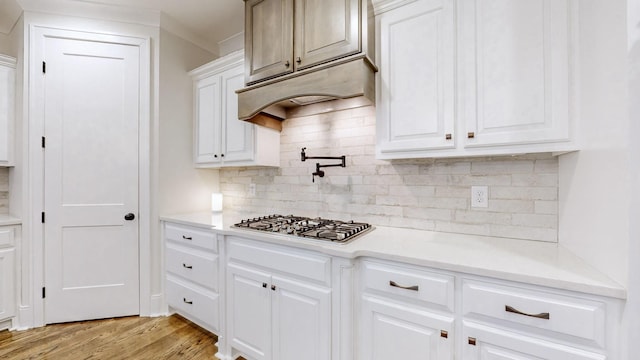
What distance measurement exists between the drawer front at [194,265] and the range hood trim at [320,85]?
1092 millimetres

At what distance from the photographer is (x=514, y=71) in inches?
52.7

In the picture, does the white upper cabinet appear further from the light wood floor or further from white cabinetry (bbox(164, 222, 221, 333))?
the light wood floor

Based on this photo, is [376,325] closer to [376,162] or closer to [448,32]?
[376,162]

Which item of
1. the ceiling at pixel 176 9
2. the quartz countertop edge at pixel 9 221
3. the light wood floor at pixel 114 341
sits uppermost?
the ceiling at pixel 176 9

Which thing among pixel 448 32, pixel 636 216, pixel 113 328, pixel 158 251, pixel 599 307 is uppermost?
pixel 448 32

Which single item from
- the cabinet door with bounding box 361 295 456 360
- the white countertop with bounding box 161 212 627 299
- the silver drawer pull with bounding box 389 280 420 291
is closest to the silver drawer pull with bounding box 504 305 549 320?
the white countertop with bounding box 161 212 627 299

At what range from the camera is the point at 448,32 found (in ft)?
4.91

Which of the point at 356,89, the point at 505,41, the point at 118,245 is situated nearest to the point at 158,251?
the point at 118,245

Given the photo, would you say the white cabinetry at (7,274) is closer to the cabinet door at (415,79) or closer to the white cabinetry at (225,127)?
the white cabinetry at (225,127)

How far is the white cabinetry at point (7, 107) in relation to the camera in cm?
244

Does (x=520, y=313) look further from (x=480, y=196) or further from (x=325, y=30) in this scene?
(x=325, y=30)

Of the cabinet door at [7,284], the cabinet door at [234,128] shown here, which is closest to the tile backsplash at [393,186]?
the cabinet door at [234,128]

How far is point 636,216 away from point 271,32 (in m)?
2.08

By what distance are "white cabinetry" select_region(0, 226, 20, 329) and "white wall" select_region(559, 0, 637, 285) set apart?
374 centimetres
